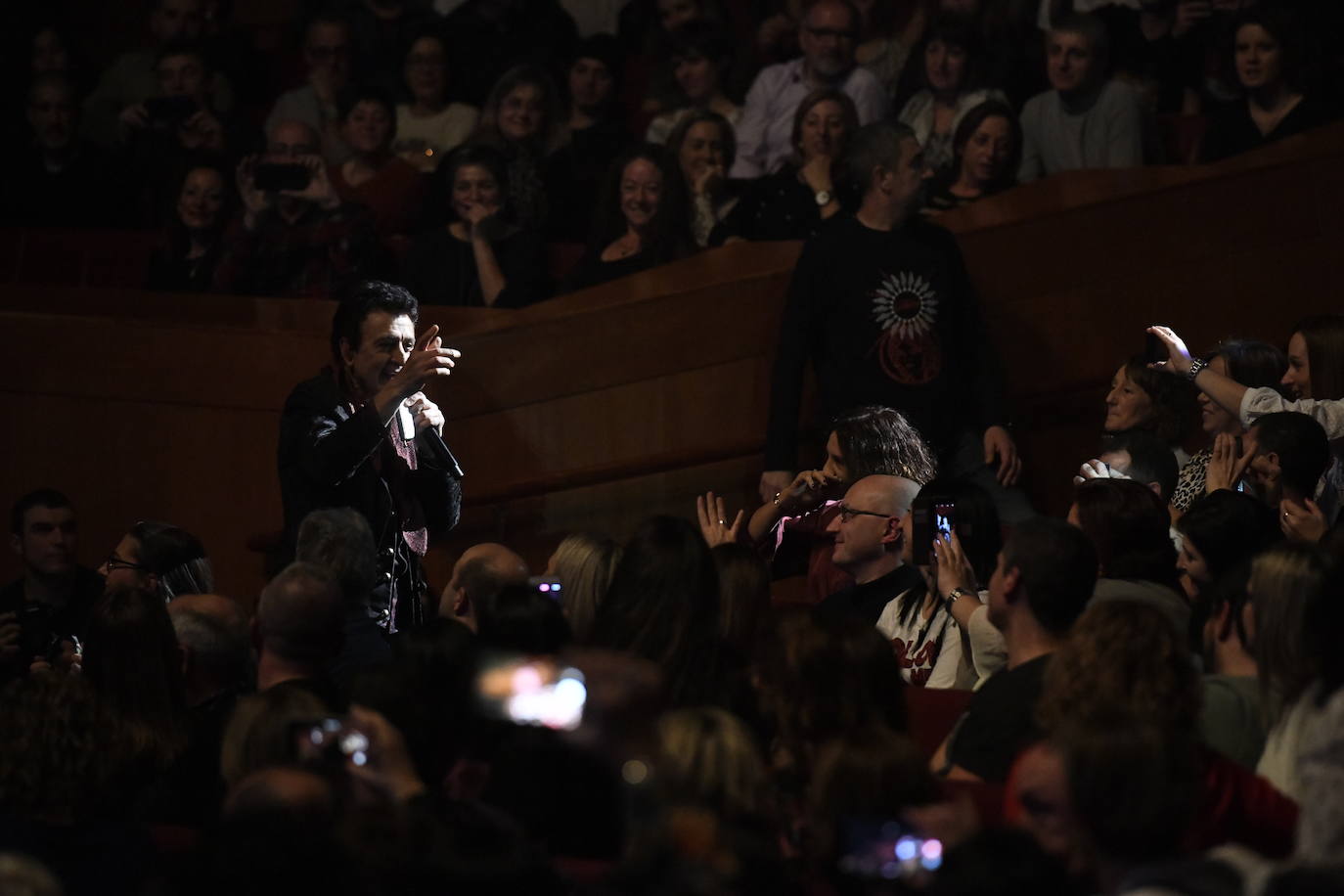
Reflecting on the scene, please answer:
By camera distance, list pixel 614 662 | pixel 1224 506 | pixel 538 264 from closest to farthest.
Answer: pixel 614 662 → pixel 1224 506 → pixel 538 264

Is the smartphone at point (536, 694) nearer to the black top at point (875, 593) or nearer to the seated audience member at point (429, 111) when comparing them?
the black top at point (875, 593)

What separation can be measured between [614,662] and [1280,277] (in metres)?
3.76

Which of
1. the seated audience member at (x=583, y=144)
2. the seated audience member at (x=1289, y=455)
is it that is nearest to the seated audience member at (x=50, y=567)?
the seated audience member at (x=583, y=144)

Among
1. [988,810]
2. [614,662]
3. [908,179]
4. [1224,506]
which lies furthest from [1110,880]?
[908,179]

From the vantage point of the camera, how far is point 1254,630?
3.18 metres

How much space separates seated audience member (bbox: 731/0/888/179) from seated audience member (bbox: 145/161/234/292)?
1753mm

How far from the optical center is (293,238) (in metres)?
6.72

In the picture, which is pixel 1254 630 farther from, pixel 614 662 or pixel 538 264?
pixel 538 264

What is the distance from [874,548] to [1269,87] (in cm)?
259

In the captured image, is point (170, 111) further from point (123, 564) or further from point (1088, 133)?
point (1088, 133)

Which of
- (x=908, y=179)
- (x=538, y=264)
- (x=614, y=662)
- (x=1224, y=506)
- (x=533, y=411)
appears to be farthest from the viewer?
(x=538, y=264)

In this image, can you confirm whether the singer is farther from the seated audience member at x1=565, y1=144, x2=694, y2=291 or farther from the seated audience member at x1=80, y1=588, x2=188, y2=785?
the seated audience member at x1=565, y1=144, x2=694, y2=291

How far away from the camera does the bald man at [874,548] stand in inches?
179

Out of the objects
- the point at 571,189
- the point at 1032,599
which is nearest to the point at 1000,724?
the point at 1032,599
